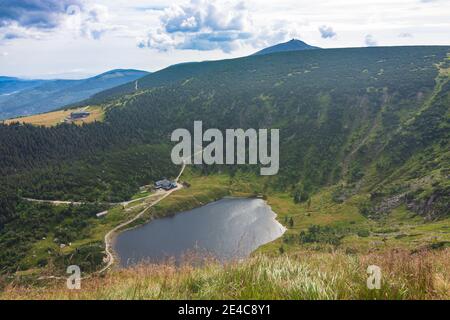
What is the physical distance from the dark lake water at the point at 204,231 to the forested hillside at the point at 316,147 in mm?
20482

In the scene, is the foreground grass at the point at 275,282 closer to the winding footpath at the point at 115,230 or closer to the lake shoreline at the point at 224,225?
the winding footpath at the point at 115,230

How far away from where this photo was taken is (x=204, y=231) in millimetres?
101375

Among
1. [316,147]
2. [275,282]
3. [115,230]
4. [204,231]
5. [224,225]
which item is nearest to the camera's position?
[275,282]

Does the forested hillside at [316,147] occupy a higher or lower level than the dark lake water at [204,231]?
higher

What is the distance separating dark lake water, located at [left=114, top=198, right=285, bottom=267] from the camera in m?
88.4

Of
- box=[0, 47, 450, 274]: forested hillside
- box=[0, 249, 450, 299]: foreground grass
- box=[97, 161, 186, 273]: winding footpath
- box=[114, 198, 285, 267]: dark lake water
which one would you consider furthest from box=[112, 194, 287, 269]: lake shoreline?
box=[0, 249, 450, 299]: foreground grass

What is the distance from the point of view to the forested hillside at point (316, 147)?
366ft

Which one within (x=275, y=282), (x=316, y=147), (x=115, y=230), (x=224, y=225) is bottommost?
(x=115, y=230)

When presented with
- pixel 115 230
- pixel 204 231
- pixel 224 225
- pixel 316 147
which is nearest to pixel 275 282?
pixel 204 231

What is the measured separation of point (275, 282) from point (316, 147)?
14653cm

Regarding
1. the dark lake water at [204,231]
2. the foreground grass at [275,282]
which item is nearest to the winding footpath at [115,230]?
the dark lake water at [204,231]

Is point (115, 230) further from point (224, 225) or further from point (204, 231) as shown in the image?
point (224, 225)

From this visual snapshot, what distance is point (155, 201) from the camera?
401 feet
